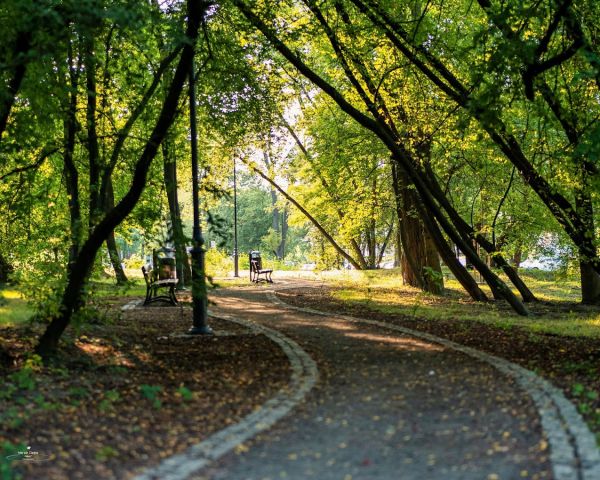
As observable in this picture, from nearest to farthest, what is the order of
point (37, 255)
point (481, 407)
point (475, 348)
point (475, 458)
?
1. point (475, 458)
2. point (481, 407)
3. point (475, 348)
4. point (37, 255)

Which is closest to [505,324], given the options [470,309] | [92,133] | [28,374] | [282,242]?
[470,309]

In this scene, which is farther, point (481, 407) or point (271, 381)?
point (271, 381)

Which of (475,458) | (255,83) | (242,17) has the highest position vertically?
(242,17)

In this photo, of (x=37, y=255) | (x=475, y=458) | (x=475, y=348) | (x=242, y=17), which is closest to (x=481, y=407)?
(x=475, y=458)

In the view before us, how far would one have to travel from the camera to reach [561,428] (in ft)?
15.6

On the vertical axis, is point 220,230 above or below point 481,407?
above

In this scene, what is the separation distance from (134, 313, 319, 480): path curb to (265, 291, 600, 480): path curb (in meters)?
2.10

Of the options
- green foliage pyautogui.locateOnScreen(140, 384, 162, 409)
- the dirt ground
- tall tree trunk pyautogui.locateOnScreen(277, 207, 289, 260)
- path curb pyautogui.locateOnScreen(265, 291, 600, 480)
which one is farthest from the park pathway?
tall tree trunk pyautogui.locateOnScreen(277, 207, 289, 260)

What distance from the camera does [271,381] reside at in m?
6.90

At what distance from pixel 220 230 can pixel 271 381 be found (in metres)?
2.05

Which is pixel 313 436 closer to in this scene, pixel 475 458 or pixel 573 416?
pixel 475 458

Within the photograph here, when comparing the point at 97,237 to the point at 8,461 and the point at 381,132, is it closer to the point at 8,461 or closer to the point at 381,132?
the point at 8,461

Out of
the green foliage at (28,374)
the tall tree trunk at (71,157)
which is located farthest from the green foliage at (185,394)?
the tall tree trunk at (71,157)

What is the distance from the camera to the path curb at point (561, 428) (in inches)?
155
